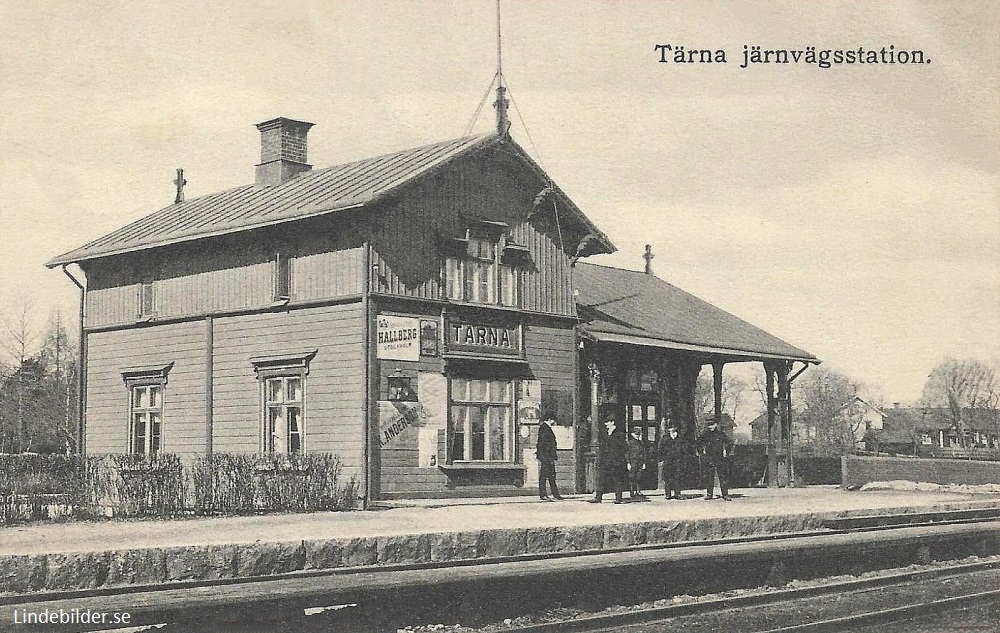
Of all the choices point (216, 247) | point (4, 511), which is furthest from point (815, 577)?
point (216, 247)

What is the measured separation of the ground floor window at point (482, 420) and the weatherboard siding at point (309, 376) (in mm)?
1991

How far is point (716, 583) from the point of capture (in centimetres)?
1265

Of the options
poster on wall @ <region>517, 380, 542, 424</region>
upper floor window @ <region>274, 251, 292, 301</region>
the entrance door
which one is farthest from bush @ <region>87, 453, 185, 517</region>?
the entrance door

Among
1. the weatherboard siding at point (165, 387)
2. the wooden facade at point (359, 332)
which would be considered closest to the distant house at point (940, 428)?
the wooden facade at point (359, 332)

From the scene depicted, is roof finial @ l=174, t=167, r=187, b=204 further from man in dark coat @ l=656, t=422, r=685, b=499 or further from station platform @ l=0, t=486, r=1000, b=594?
man in dark coat @ l=656, t=422, r=685, b=499

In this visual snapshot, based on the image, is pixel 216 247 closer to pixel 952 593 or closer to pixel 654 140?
pixel 654 140

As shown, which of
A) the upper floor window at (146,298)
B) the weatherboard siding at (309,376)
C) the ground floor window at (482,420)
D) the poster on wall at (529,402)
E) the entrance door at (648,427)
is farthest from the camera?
the entrance door at (648,427)

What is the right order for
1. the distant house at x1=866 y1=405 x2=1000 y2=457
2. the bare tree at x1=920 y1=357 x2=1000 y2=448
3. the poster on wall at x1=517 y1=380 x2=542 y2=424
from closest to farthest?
1. the poster on wall at x1=517 y1=380 x2=542 y2=424
2. the bare tree at x1=920 y1=357 x2=1000 y2=448
3. the distant house at x1=866 y1=405 x2=1000 y2=457

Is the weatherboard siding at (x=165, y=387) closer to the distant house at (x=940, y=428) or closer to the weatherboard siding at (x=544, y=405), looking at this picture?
the weatherboard siding at (x=544, y=405)

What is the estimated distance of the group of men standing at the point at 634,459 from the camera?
20.9 meters

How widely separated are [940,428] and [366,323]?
296ft

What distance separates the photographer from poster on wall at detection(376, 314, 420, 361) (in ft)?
64.7

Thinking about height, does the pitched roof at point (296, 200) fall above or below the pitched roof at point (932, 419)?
above

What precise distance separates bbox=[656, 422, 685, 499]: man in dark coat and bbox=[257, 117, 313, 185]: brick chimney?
8.97 metres
